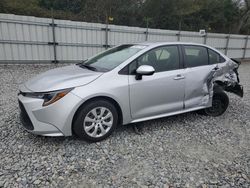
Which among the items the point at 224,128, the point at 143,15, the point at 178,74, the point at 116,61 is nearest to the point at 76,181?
the point at 116,61

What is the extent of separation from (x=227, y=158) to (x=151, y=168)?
1.11 meters

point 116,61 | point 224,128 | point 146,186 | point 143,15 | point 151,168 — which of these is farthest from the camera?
point 143,15

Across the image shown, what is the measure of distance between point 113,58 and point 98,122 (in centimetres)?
116

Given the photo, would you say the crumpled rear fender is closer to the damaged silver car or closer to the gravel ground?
the damaged silver car

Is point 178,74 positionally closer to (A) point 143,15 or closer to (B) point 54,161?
(B) point 54,161

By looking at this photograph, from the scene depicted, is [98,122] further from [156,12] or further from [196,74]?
[156,12]

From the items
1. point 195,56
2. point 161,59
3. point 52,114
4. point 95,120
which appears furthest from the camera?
point 195,56

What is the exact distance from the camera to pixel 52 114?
2.41m

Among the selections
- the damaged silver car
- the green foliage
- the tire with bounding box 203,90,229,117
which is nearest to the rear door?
the damaged silver car

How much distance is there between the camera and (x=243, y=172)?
2.36m

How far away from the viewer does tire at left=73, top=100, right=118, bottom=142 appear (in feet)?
8.39

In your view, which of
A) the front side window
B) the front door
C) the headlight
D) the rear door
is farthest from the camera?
the rear door

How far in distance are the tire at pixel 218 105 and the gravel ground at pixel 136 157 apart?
1.19ft

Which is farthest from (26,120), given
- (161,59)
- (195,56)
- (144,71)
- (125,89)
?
(195,56)
